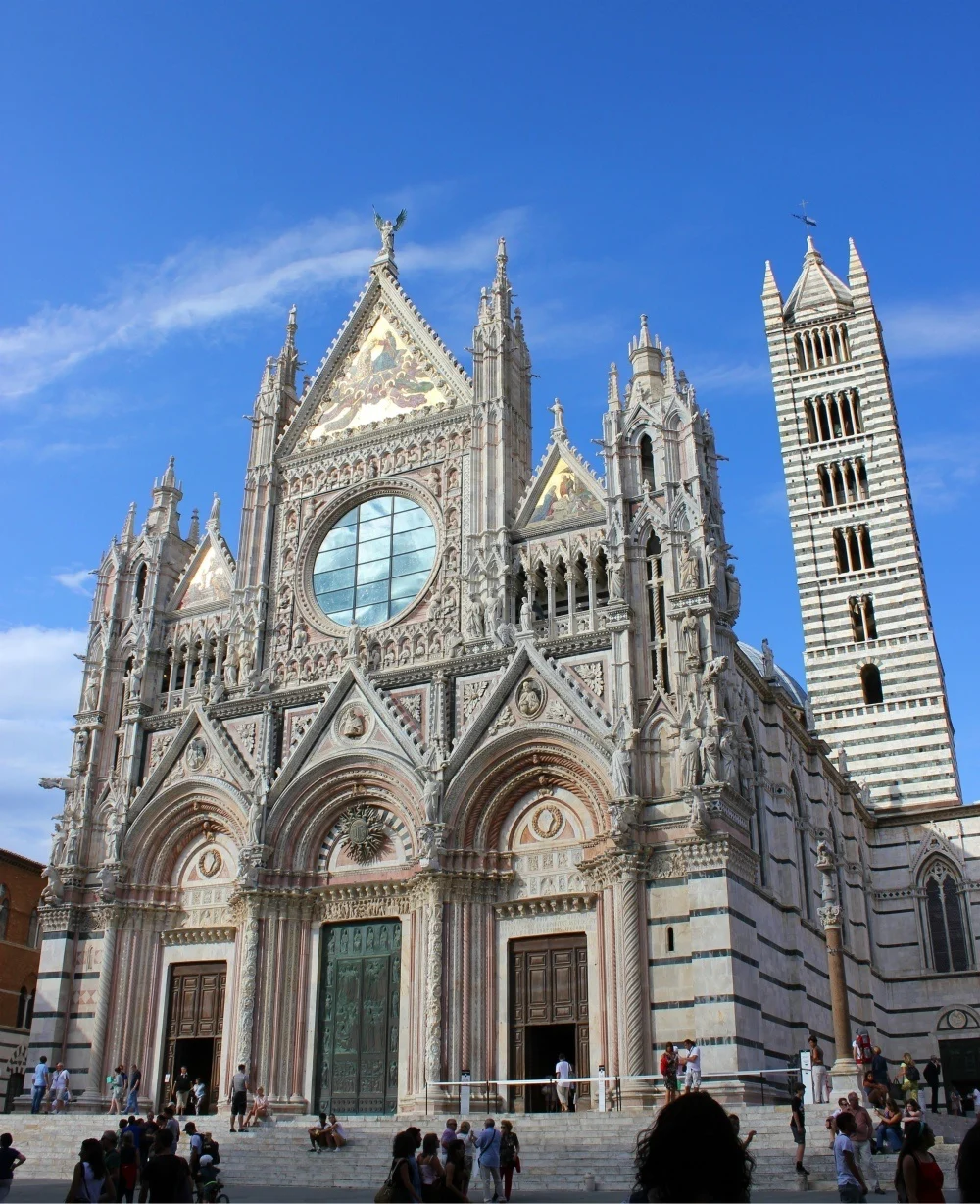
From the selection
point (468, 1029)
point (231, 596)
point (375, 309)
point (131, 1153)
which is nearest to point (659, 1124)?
point (131, 1153)

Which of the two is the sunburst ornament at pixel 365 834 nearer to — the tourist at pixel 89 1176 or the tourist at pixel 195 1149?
the tourist at pixel 195 1149

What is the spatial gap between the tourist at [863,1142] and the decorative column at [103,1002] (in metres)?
16.4

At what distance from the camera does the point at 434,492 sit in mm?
28312

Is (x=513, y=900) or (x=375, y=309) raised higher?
(x=375, y=309)

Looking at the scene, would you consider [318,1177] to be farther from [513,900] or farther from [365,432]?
[365,432]

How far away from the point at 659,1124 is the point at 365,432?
89.4 ft

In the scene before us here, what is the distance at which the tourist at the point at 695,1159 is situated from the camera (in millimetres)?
3490

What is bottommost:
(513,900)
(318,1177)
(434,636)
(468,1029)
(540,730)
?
(318,1177)

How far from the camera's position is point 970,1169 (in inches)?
186

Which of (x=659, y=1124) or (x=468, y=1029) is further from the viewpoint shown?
(x=468, y=1029)

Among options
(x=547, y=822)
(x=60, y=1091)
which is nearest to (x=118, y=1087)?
(x=60, y=1091)

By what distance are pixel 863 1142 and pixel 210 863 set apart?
17277 millimetres

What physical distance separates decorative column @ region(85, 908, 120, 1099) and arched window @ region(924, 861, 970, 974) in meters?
22.0

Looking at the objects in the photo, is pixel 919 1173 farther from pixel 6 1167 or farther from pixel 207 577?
pixel 207 577
